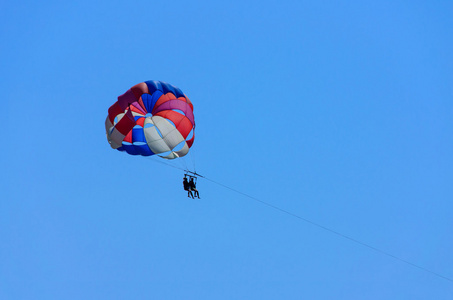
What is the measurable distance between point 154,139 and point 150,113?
123 centimetres

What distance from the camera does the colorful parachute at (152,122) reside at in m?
30.7

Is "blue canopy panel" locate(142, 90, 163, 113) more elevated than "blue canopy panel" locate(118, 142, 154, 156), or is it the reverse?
"blue canopy panel" locate(142, 90, 163, 113)

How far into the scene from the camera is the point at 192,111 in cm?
3203

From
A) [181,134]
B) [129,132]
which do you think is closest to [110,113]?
[129,132]

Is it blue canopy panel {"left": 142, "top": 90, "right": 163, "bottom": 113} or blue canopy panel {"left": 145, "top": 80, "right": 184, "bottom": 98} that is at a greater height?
blue canopy panel {"left": 145, "top": 80, "right": 184, "bottom": 98}

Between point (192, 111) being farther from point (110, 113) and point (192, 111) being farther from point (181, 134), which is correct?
point (110, 113)

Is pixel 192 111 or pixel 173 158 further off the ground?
pixel 192 111

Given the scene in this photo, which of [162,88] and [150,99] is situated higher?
Result: [162,88]

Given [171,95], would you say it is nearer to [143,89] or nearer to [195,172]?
[143,89]

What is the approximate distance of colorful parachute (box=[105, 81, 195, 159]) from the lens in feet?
101

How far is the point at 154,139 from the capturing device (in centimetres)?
3097

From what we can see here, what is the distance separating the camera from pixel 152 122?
3141 cm

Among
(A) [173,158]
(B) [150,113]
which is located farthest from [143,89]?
(A) [173,158]

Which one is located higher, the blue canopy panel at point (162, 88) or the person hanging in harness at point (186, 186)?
the blue canopy panel at point (162, 88)
